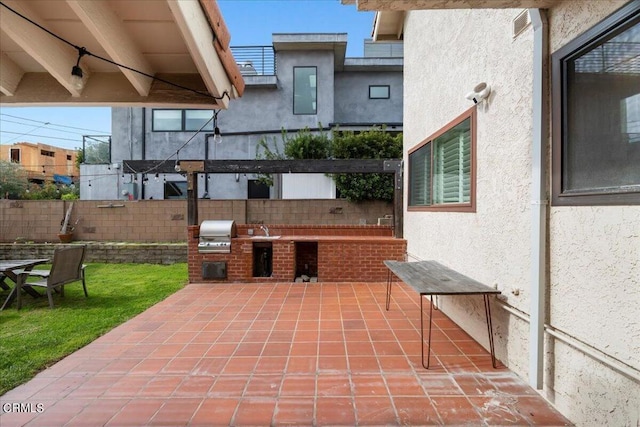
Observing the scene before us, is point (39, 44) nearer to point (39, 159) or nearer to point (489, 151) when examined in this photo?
point (489, 151)

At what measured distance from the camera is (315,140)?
11.3 m

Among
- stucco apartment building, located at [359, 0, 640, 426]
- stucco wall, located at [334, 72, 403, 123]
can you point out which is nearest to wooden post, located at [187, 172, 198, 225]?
stucco apartment building, located at [359, 0, 640, 426]

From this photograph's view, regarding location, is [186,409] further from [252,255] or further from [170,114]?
[170,114]

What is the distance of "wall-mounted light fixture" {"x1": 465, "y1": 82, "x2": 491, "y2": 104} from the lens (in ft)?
10.9

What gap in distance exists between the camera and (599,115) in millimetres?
2086

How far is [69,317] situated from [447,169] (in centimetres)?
583

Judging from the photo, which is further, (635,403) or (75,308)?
(75,308)

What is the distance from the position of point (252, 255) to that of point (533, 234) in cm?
533

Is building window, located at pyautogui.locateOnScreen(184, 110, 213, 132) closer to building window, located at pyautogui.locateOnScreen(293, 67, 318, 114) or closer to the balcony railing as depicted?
the balcony railing

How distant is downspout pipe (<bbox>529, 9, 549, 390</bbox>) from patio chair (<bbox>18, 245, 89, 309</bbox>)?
6281 millimetres

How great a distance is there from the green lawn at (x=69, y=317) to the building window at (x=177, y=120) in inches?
303

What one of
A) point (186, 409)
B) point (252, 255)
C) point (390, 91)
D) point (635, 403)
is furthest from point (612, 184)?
point (390, 91)

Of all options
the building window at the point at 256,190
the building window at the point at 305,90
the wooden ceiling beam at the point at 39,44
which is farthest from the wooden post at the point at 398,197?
the building window at the point at 305,90

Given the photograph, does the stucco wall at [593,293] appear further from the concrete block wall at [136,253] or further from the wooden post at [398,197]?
the concrete block wall at [136,253]
